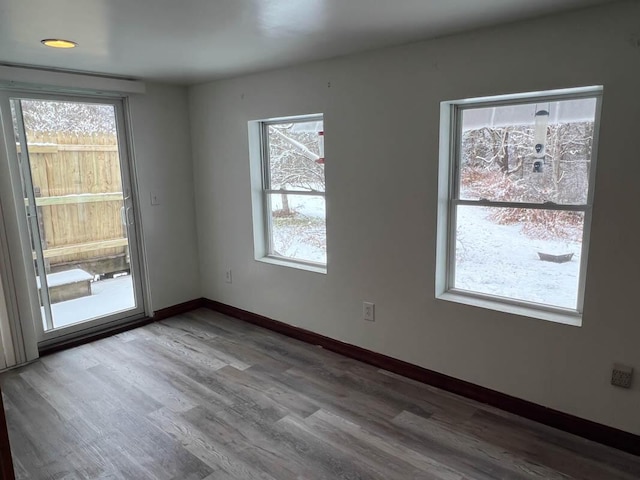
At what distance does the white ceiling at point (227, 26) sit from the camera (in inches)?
77.2

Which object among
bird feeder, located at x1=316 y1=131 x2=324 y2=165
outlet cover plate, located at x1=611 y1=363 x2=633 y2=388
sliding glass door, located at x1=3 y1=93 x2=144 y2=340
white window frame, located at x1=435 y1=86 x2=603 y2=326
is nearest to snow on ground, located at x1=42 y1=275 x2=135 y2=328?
sliding glass door, located at x1=3 y1=93 x2=144 y2=340

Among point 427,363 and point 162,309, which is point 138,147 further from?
point 427,363

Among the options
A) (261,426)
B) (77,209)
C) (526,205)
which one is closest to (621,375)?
(526,205)

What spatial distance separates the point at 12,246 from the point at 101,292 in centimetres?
91

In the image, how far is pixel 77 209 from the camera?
144 inches

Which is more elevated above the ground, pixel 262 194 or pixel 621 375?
pixel 262 194

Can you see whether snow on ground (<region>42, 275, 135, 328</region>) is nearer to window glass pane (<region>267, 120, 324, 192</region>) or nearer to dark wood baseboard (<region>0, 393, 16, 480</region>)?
window glass pane (<region>267, 120, 324, 192</region>)

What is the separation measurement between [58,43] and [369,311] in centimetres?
259

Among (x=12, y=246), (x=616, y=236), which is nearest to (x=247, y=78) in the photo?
(x=12, y=246)

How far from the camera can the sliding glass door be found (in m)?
3.39

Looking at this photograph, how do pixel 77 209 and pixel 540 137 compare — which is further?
pixel 77 209

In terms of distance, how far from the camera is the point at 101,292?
3.90m

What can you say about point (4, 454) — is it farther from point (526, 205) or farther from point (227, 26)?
point (526, 205)

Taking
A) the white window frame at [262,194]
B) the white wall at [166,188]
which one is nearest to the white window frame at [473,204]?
the white window frame at [262,194]
